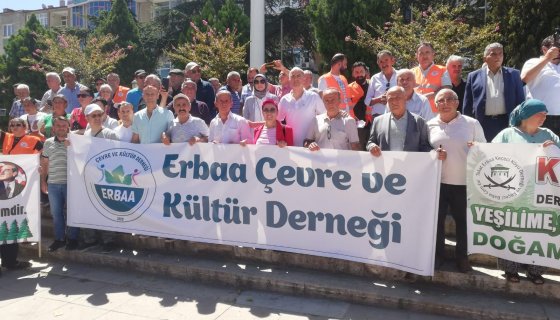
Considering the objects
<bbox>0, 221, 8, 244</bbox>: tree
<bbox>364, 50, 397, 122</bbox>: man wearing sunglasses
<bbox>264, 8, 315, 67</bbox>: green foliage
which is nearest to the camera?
<bbox>0, 221, 8, 244</bbox>: tree

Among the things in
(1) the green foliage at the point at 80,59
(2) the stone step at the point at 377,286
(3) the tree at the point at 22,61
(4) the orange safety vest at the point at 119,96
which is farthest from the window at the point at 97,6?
(2) the stone step at the point at 377,286

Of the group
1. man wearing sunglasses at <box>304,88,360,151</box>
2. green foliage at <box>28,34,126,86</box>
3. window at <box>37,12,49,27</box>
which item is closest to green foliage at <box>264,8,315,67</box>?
green foliage at <box>28,34,126,86</box>

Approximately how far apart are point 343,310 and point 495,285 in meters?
1.35

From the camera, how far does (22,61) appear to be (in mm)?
29031

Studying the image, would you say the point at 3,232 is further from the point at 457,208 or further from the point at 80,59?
the point at 80,59

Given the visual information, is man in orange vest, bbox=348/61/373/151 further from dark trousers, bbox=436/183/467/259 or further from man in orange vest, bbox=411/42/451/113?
dark trousers, bbox=436/183/467/259

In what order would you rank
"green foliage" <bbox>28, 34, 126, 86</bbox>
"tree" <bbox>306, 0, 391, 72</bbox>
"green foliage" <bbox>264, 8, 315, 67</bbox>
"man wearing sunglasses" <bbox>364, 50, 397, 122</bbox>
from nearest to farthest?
"man wearing sunglasses" <bbox>364, 50, 397, 122</bbox> < "tree" <bbox>306, 0, 391, 72</bbox> < "green foliage" <bbox>28, 34, 126, 86</bbox> < "green foliage" <bbox>264, 8, 315, 67</bbox>

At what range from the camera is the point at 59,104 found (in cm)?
605

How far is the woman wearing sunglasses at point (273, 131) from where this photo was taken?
15.6 ft

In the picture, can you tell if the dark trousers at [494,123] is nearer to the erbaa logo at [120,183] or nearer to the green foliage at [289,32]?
the erbaa logo at [120,183]

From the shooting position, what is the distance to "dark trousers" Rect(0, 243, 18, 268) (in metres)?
5.42

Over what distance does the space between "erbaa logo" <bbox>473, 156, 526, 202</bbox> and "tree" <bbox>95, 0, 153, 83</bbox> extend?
25.9m

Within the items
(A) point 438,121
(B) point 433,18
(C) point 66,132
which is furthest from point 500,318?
(B) point 433,18

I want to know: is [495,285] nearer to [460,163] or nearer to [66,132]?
[460,163]
